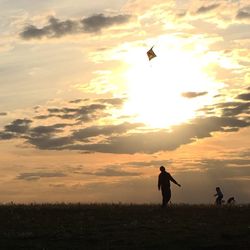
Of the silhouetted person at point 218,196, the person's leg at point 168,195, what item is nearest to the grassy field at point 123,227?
the person's leg at point 168,195

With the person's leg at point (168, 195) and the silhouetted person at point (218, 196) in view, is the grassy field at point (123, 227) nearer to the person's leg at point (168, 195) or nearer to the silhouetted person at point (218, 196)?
the person's leg at point (168, 195)

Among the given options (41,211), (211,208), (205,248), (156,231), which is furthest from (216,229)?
(41,211)

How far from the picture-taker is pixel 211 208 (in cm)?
3894

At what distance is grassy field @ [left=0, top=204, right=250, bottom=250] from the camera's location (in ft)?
83.9

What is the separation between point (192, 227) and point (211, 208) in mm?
9630

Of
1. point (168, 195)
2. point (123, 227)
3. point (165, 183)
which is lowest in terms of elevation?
point (123, 227)

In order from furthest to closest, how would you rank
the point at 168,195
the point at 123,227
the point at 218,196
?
the point at 218,196 → the point at 168,195 → the point at 123,227

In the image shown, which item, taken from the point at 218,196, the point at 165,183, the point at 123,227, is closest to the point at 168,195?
the point at 165,183

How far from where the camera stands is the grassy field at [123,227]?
25578mm

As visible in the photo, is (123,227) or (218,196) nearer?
(123,227)

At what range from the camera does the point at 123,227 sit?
1187 inches

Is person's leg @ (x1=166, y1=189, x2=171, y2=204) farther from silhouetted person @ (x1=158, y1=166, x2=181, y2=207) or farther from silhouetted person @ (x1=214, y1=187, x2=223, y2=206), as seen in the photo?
silhouetted person @ (x1=214, y1=187, x2=223, y2=206)

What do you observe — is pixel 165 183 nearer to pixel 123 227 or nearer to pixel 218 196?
pixel 218 196

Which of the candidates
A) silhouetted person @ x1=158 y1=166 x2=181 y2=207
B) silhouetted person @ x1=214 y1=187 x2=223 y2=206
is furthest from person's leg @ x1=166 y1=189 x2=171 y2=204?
silhouetted person @ x1=214 y1=187 x2=223 y2=206
